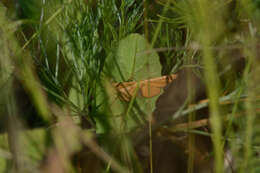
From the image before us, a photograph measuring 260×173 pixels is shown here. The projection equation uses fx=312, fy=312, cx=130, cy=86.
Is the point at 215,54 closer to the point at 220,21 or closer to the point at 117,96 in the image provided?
the point at 220,21

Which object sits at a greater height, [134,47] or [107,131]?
[134,47]

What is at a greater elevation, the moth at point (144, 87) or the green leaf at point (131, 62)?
the green leaf at point (131, 62)

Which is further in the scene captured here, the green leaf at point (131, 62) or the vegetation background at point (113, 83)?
the green leaf at point (131, 62)

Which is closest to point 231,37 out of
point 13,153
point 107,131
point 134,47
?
point 134,47
